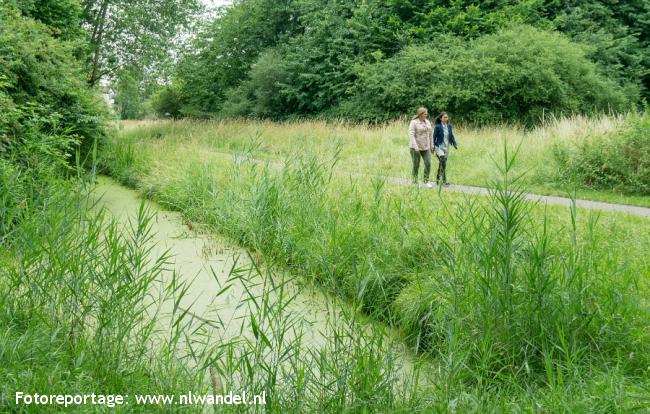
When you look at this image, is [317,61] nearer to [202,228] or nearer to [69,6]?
[69,6]

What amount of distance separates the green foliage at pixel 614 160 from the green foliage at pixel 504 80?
9237 millimetres

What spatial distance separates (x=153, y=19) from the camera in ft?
76.6

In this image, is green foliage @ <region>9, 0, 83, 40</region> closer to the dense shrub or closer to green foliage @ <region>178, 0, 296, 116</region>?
the dense shrub

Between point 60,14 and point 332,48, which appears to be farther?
point 332,48

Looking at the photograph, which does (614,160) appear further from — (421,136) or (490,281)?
(490,281)

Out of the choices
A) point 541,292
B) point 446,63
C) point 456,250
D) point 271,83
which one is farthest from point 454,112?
point 541,292

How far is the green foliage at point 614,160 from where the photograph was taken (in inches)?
382

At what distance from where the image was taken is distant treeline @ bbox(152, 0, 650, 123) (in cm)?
2011

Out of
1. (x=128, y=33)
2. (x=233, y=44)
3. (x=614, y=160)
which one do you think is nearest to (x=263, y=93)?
(x=233, y=44)

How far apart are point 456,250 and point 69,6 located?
668 inches

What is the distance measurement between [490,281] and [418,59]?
19.4m

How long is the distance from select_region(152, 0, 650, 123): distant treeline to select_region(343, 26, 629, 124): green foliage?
0.16 feet

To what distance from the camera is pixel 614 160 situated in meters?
10.1

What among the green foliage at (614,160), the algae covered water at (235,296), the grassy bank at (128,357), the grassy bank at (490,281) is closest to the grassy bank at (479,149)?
the green foliage at (614,160)
